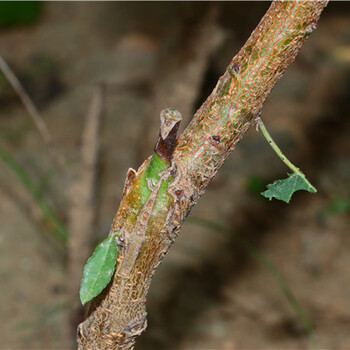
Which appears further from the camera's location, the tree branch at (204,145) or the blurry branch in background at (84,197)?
the blurry branch in background at (84,197)

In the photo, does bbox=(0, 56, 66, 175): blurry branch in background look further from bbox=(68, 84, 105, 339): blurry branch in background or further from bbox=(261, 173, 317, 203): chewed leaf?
bbox=(261, 173, 317, 203): chewed leaf

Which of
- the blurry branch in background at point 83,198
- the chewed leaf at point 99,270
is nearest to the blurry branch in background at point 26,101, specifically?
the blurry branch in background at point 83,198

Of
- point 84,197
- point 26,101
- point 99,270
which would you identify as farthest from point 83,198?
point 99,270

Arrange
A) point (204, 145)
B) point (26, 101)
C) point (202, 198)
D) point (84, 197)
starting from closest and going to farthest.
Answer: point (204, 145) → point (26, 101) → point (84, 197) → point (202, 198)

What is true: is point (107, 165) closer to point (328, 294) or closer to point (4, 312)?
point (4, 312)

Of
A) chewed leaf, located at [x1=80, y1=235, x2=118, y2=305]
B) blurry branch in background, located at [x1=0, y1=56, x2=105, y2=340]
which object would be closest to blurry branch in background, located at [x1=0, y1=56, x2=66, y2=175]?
blurry branch in background, located at [x1=0, y1=56, x2=105, y2=340]

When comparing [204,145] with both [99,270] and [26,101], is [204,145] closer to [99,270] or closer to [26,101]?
[99,270]

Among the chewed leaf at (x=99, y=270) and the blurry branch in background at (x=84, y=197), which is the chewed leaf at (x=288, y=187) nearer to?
the chewed leaf at (x=99, y=270)
